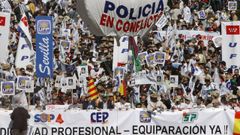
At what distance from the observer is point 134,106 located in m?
23.0

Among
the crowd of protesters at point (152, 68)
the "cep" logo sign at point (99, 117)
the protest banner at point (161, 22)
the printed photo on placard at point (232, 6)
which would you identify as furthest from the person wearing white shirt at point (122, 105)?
the printed photo on placard at point (232, 6)

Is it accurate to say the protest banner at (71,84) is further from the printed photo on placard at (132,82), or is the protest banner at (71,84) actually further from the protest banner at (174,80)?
the protest banner at (174,80)

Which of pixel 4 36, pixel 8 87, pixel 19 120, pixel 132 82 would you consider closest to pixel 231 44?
pixel 132 82

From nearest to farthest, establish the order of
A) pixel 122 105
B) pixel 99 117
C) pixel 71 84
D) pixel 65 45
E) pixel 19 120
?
pixel 19 120 < pixel 99 117 < pixel 122 105 < pixel 71 84 < pixel 65 45

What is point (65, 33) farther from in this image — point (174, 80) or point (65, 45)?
point (174, 80)

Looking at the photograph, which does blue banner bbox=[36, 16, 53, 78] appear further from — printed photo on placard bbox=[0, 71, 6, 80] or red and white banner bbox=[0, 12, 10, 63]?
red and white banner bbox=[0, 12, 10, 63]

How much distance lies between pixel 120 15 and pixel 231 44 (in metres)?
5.14

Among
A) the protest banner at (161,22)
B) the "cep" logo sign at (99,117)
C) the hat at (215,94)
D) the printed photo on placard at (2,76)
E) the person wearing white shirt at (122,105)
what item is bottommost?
the "cep" logo sign at (99,117)

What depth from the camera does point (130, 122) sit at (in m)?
21.1

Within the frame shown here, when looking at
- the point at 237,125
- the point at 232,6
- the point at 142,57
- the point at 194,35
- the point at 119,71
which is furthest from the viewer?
the point at 232,6

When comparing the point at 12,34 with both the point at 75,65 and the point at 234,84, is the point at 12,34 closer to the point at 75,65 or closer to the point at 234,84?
the point at 75,65

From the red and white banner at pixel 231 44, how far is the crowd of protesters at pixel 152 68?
26 centimetres

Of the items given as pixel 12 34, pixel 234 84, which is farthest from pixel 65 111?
pixel 12 34

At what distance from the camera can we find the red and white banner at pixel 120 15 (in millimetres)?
21609
